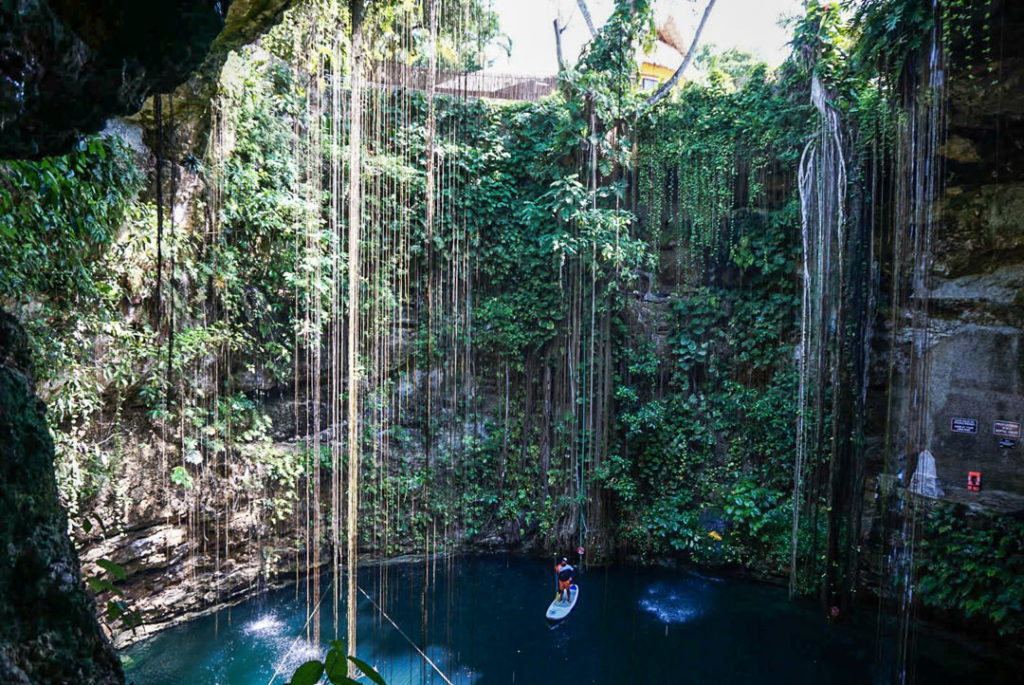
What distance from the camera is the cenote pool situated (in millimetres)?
4609

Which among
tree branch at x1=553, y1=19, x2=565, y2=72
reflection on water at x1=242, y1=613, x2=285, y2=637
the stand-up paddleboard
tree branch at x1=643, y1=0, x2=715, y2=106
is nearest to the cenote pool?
reflection on water at x1=242, y1=613, x2=285, y2=637

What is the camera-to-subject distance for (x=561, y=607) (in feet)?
17.9

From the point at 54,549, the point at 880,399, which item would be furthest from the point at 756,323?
the point at 54,549

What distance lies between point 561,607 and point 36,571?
4927mm

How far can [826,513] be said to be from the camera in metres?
5.58

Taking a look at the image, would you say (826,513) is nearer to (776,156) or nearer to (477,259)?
(776,156)

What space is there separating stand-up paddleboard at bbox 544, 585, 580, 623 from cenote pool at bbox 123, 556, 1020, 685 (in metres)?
0.11

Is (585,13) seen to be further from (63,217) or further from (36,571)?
(36,571)

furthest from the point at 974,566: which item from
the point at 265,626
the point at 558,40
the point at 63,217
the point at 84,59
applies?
the point at 558,40

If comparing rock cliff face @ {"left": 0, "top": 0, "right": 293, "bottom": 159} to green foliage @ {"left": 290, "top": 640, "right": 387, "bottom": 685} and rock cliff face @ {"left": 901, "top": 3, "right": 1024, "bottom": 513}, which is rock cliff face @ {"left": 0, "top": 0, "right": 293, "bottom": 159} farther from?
rock cliff face @ {"left": 901, "top": 3, "right": 1024, "bottom": 513}

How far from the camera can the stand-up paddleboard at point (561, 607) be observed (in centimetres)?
536

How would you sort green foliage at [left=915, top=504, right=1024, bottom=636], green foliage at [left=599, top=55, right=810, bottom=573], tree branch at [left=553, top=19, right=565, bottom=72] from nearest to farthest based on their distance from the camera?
green foliage at [left=915, top=504, right=1024, bottom=636] < green foliage at [left=599, top=55, right=810, bottom=573] < tree branch at [left=553, top=19, right=565, bottom=72]

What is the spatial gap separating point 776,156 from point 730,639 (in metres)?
5.30

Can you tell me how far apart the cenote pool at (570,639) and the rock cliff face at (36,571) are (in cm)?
342
